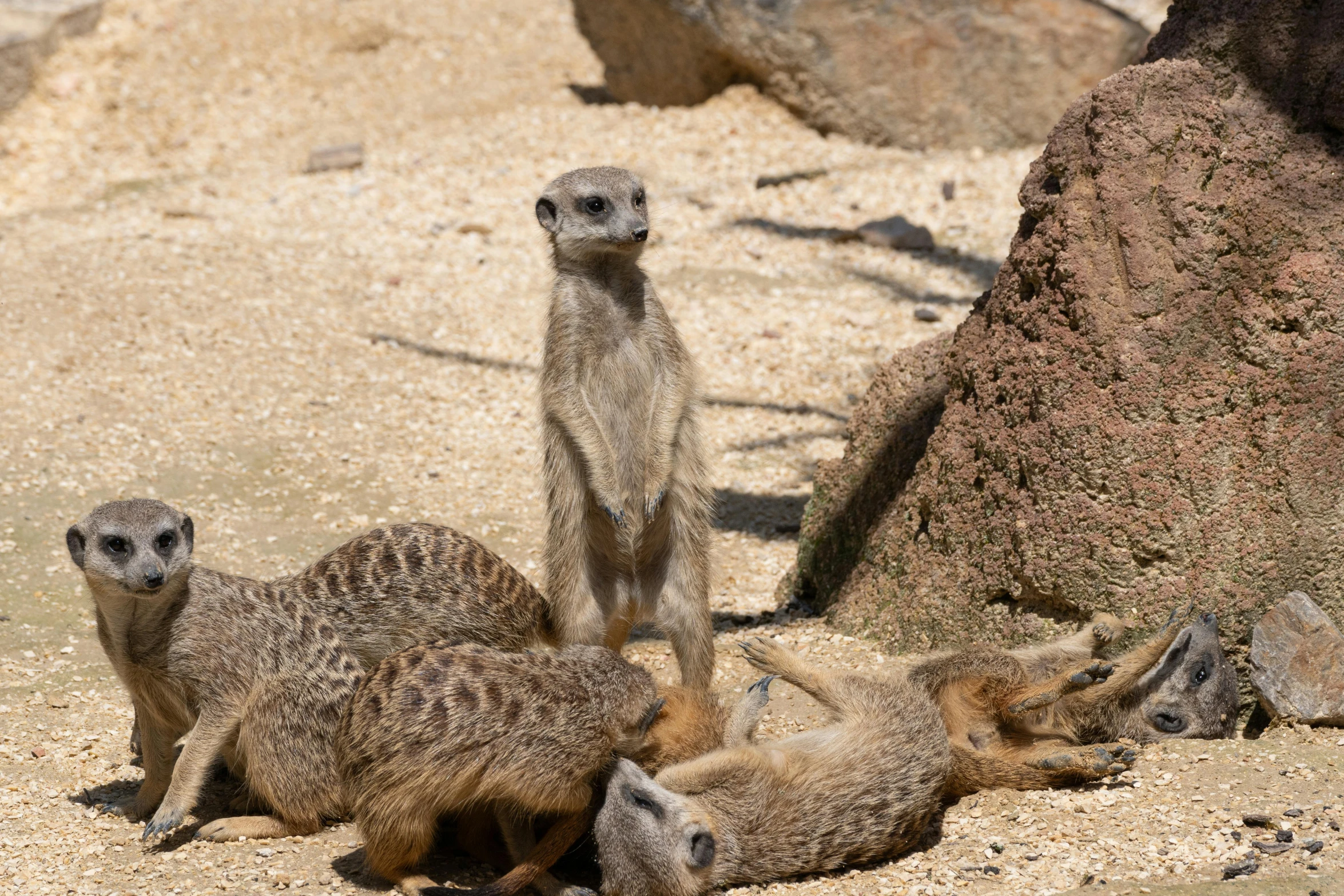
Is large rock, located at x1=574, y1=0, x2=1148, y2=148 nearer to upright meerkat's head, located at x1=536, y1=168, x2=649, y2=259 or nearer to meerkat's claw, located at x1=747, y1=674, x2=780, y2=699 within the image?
upright meerkat's head, located at x1=536, y1=168, x2=649, y2=259

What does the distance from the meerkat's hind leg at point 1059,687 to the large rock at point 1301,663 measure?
1.34 feet

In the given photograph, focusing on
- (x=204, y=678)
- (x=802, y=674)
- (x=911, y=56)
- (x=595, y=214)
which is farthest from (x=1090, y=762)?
(x=911, y=56)

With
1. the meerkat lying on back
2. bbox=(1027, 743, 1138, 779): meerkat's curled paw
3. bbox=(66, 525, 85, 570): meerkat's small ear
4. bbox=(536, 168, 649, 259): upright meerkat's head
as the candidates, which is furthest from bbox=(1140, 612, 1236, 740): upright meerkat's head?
bbox=(66, 525, 85, 570): meerkat's small ear

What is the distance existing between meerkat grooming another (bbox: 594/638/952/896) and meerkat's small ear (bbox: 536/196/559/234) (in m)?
1.63

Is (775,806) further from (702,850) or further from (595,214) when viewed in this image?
(595,214)

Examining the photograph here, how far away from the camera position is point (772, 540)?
5.75m

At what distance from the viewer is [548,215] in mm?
4211

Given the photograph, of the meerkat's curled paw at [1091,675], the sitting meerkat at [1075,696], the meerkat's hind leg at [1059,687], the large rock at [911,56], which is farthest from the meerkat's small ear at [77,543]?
the large rock at [911,56]

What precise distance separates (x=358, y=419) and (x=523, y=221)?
9.20 ft

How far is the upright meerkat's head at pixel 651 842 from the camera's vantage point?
3.05 metres

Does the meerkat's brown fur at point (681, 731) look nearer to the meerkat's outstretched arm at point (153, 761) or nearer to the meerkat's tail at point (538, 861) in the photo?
the meerkat's tail at point (538, 861)

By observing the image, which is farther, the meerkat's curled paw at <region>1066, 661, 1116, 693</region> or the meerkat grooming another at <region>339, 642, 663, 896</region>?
the meerkat's curled paw at <region>1066, 661, 1116, 693</region>

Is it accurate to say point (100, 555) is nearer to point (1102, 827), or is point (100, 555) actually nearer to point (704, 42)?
point (1102, 827)

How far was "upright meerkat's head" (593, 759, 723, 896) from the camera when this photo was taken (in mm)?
3053
